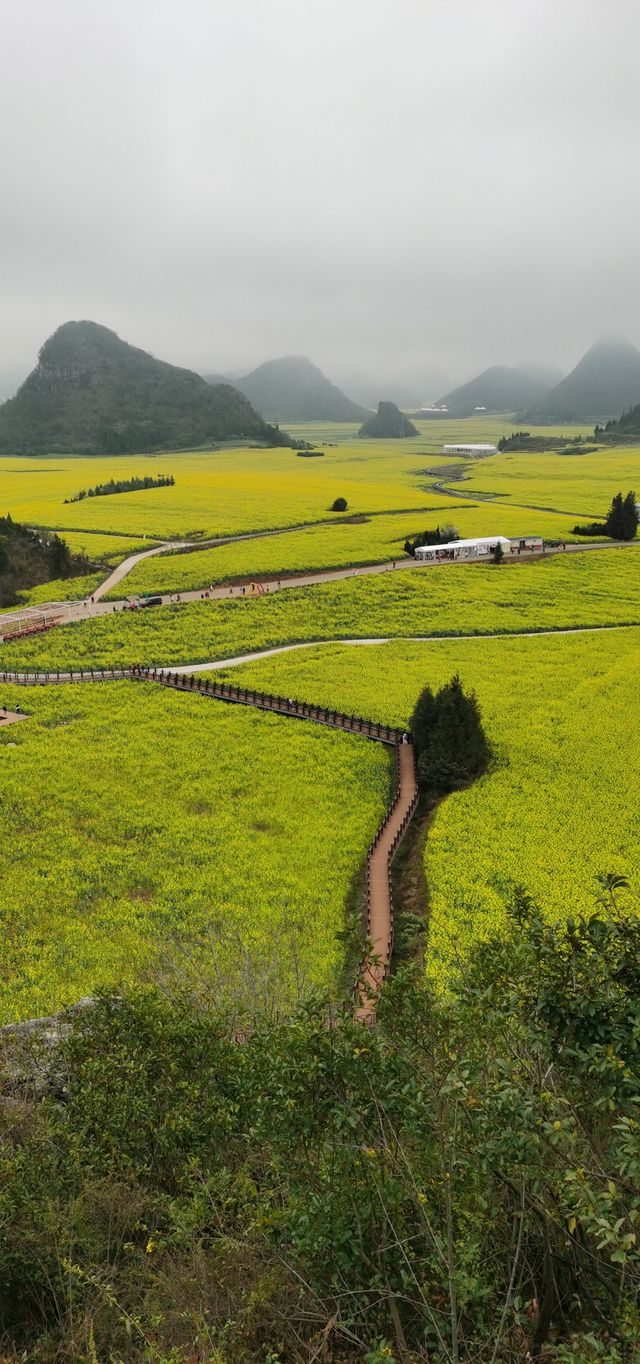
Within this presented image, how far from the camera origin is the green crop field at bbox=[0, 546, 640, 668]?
5347cm

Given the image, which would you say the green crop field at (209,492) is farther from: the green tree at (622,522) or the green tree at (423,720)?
the green tree at (423,720)

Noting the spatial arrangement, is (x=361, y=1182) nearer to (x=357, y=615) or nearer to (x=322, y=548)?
(x=357, y=615)

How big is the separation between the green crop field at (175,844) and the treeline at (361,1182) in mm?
4653

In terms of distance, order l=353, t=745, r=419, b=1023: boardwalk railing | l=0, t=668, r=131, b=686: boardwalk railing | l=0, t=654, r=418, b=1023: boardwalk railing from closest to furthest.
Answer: l=353, t=745, r=419, b=1023: boardwalk railing
l=0, t=654, r=418, b=1023: boardwalk railing
l=0, t=668, r=131, b=686: boardwalk railing

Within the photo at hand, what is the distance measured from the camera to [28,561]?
2916 inches

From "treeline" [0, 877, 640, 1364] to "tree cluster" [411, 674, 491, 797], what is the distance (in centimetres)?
2092

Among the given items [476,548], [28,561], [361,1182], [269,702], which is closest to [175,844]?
[269,702]

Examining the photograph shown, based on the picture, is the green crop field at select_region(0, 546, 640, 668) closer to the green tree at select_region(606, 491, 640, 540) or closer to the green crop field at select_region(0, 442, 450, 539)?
the green tree at select_region(606, 491, 640, 540)

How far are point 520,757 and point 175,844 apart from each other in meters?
15.9

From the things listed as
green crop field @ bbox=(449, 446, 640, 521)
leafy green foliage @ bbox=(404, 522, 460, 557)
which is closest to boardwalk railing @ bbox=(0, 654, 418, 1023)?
leafy green foliage @ bbox=(404, 522, 460, 557)

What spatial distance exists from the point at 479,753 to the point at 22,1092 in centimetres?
2371

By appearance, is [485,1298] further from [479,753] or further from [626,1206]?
[479,753]

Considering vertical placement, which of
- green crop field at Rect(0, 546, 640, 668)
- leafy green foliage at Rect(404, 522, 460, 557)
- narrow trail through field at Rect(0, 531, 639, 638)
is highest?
leafy green foliage at Rect(404, 522, 460, 557)

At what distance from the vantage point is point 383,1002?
10883 mm
